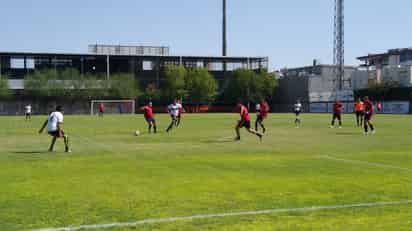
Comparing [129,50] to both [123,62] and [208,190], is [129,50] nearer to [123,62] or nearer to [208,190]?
[123,62]

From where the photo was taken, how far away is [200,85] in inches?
4082

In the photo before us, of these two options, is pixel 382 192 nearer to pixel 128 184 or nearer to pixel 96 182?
pixel 128 184

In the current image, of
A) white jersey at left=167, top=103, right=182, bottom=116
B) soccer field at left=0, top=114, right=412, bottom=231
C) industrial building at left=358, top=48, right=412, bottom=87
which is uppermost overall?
A: industrial building at left=358, top=48, right=412, bottom=87

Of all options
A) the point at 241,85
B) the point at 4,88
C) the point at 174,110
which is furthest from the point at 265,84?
the point at 174,110

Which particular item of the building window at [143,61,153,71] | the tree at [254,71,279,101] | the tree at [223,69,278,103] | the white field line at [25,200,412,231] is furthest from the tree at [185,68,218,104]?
the white field line at [25,200,412,231]

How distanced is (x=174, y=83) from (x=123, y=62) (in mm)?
11391

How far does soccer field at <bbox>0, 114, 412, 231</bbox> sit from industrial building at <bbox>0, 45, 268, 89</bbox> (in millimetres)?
86104

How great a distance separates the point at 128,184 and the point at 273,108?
338ft

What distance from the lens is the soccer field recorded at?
789 centimetres

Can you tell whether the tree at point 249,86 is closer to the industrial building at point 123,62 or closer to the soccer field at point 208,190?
the industrial building at point 123,62

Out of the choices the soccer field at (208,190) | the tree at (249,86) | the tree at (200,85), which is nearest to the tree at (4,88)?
the tree at (200,85)

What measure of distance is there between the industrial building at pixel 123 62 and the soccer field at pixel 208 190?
86.1 meters

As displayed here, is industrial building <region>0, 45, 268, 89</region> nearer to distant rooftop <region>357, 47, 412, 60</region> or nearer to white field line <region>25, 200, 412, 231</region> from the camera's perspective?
distant rooftop <region>357, 47, 412, 60</region>

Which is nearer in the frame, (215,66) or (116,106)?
(116,106)
